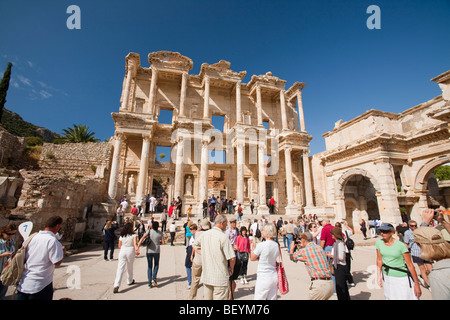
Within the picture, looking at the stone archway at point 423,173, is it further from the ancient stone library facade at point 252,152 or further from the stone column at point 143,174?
the stone column at point 143,174

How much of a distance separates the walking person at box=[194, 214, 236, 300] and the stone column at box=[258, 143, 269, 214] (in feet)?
48.8

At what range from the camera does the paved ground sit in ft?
14.9

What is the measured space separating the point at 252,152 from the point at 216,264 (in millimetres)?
18481

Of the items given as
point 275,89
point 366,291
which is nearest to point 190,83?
point 275,89

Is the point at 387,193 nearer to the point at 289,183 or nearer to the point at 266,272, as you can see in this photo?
the point at 289,183

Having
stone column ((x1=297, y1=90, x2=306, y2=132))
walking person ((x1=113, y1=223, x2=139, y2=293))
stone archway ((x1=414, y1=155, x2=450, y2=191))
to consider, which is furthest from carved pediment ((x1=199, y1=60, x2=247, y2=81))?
walking person ((x1=113, y1=223, x2=139, y2=293))

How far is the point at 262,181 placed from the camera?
761 inches

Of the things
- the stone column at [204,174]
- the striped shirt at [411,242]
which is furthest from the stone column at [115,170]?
the striped shirt at [411,242]

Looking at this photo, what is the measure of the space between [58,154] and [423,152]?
2812 cm

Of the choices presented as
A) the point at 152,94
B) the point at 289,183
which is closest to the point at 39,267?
the point at 152,94

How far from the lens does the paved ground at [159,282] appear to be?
14.9 ft

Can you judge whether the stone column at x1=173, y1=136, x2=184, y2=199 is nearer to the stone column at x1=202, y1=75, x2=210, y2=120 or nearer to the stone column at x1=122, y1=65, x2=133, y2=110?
the stone column at x1=202, y1=75, x2=210, y2=120
